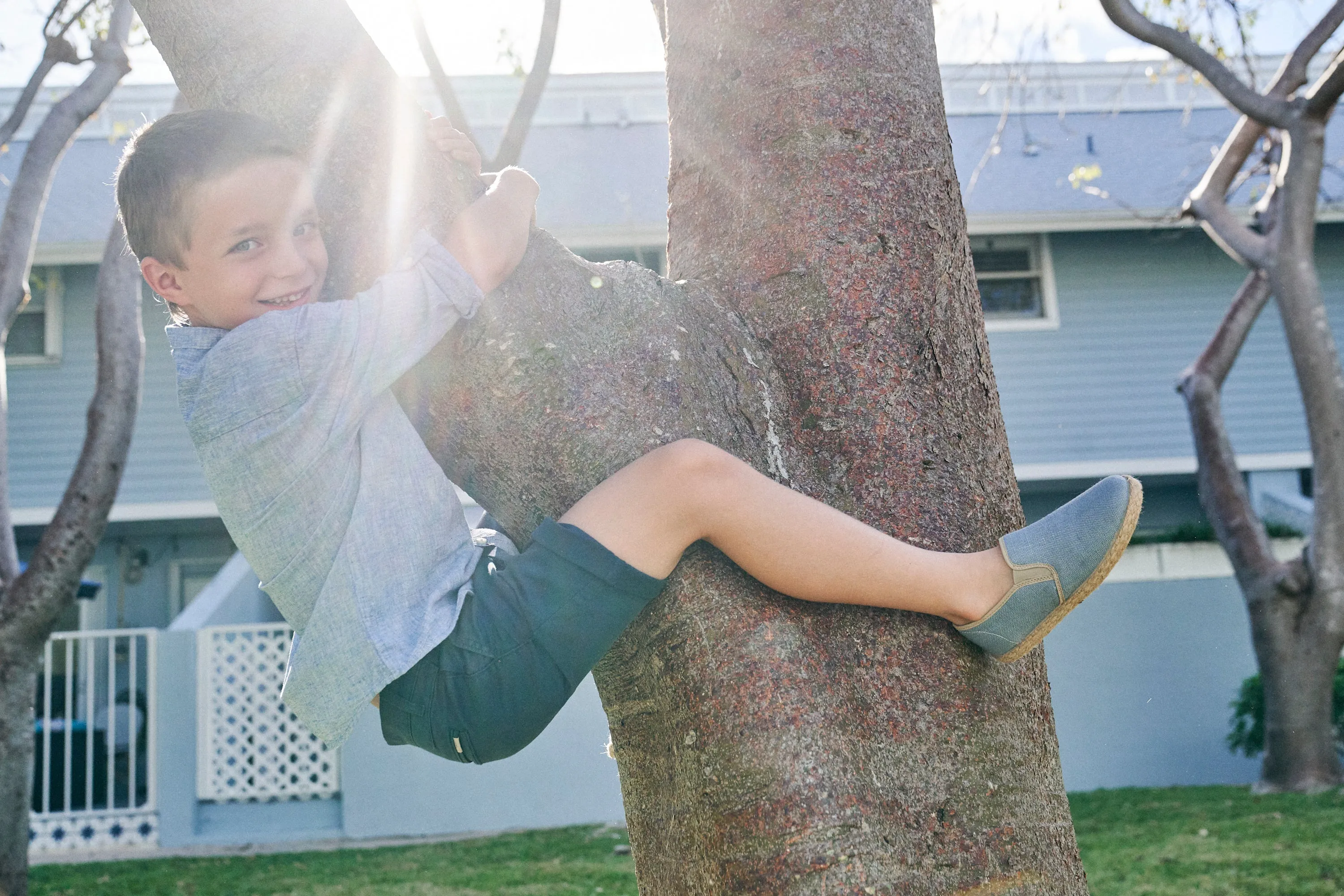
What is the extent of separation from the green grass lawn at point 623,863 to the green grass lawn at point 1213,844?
0.01 meters

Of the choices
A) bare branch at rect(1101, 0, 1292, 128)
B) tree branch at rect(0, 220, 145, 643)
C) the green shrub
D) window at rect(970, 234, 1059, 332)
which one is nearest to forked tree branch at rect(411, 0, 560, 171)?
tree branch at rect(0, 220, 145, 643)

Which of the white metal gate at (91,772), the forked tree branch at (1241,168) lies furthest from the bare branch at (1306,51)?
the white metal gate at (91,772)

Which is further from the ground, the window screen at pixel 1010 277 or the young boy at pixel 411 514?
the window screen at pixel 1010 277

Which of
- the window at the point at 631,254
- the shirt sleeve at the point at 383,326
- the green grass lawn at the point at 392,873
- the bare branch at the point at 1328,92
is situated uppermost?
the window at the point at 631,254

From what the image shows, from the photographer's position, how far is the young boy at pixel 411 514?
1956 millimetres

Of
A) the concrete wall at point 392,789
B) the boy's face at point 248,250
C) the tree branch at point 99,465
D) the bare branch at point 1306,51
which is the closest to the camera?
the boy's face at point 248,250

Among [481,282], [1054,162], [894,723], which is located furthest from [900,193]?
[1054,162]

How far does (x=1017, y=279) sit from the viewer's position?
13250 mm

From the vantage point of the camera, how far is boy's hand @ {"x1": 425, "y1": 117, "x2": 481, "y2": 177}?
2.15m

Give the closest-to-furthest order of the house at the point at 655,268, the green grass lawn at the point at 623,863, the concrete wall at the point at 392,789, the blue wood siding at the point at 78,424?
the green grass lawn at the point at 623,863 < the concrete wall at the point at 392,789 < the house at the point at 655,268 < the blue wood siding at the point at 78,424

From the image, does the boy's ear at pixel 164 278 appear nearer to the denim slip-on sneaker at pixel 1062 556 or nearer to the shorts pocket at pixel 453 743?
the shorts pocket at pixel 453 743

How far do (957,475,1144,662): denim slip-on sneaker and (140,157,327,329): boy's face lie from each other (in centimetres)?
137

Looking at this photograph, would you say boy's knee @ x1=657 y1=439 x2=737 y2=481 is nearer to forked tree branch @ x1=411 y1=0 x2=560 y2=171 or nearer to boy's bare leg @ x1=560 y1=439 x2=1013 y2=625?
boy's bare leg @ x1=560 y1=439 x2=1013 y2=625

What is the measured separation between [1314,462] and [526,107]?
5.59m
